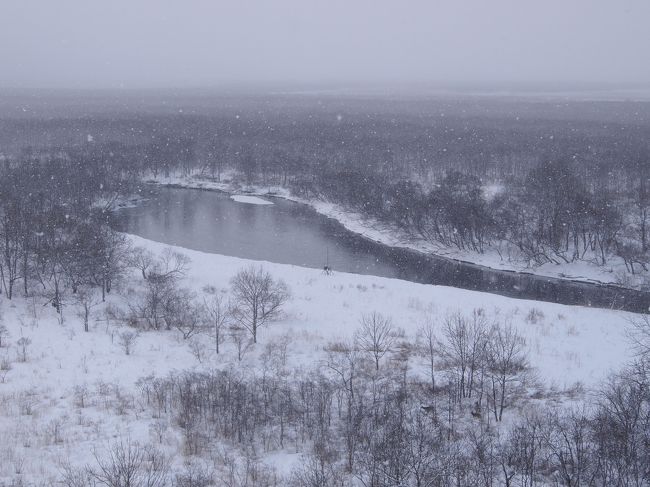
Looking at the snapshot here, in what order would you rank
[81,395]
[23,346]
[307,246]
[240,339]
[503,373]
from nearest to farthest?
[81,395] < [503,373] < [23,346] < [240,339] < [307,246]

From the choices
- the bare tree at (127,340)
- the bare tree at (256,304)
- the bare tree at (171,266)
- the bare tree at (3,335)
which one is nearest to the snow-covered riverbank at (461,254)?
the bare tree at (171,266)

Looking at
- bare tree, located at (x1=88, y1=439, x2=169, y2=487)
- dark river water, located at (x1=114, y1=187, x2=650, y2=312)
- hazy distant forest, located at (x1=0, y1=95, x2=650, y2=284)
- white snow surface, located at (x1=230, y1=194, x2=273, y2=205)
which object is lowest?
dark river water, located at (x1=114, y1=187, x2=650, y2=312)

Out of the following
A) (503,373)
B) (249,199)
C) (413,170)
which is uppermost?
(413,170)

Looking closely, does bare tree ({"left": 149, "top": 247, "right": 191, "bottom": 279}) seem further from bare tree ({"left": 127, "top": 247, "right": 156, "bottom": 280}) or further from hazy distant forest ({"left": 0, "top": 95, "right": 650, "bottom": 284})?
hazy distant forest ({"left": 0, "top": 95, "right": 650, "bottom": 284})

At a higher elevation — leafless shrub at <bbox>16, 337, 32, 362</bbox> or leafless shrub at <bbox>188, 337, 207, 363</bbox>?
leafless shrub at <bbox>16, 337, 32, 362</bbox>

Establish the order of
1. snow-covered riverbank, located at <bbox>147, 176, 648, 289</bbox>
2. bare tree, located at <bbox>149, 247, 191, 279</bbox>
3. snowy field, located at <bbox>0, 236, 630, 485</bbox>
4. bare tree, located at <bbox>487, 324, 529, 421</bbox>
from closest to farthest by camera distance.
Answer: snowy field, located at <bbox>0, 236, 630, 485</bbox>, bare tree, located at <bbox>487, 324, 529, 421</bbox>, bare tree, located at <bbox>149, 247, 191, 279</bbox>, snow-covered riverbank, located at <bbox>147, 176, 648, 289</bbox>

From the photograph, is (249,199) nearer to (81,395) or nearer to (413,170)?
(413,170)

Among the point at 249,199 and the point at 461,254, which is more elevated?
the point at 249,199

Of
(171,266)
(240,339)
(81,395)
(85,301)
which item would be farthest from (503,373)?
(171,266)

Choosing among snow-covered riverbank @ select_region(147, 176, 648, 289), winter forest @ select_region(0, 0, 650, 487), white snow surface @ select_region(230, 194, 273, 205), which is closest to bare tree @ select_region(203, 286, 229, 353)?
winter forest @ select_region(0, 0, 650, 487)
